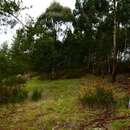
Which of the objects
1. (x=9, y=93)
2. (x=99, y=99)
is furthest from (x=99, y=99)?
(x=9, y=93)

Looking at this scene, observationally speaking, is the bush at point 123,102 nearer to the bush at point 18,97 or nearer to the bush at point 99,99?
the bush at point 99,99

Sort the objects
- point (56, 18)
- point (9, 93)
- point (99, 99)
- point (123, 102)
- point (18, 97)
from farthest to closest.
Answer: point (56, 18) → point (9, 93) → point (18, 97) → point (123, 102) → point (99, 99)

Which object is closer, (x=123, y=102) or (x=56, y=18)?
(x=123, y=102)

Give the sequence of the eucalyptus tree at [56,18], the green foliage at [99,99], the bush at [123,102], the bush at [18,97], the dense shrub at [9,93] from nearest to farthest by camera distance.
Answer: the bush at [123,102]
the green foliage at [99,99]
the bush at [18,97]
the dense shrub at [9,93]
the eucalyptus tree at [56,18]

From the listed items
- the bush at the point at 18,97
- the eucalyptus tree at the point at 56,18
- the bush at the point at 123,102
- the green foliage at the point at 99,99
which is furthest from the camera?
the eucalyptus tree at the point at 56,18

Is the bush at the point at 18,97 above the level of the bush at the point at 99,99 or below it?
below

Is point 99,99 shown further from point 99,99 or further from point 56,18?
point 56,18

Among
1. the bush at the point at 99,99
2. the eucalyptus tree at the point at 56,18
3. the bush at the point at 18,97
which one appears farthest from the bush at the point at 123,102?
the eucalyptus tree at the point at 56,18

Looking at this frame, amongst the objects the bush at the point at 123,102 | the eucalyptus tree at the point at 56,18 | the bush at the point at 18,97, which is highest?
the eucalyptus tree at the point at 56,18

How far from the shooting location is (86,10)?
2795 centimetres

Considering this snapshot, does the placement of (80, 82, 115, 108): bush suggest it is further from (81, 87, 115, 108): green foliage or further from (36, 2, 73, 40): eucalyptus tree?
(36, 2, 73, 40): eucalyptus tree

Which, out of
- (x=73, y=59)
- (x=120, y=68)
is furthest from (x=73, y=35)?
(x=120, y=68)

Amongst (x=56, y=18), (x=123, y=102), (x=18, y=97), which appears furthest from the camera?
(x=56, y=18)

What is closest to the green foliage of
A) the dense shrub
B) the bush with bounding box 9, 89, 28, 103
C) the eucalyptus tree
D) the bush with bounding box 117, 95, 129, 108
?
the bush with bounding box 117, 95, 129, 108
